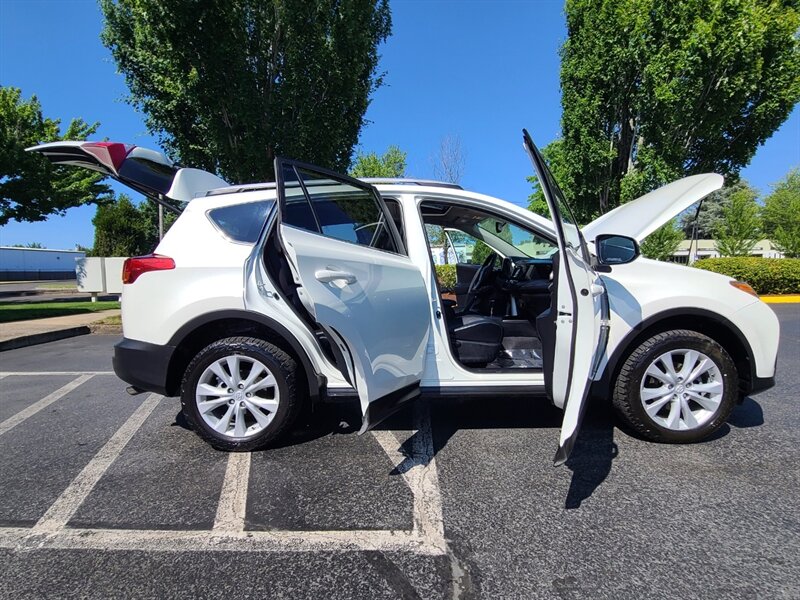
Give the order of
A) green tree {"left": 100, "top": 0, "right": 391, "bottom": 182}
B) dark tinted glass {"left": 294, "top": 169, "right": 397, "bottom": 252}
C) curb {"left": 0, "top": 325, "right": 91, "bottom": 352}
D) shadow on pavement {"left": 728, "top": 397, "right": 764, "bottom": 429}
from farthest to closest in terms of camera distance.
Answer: green tree {"left": 100, "top": 0, "right": 391, "bottom": 182}, curb {"left": 0, "top": 325, "right": 91, "bottom": 352}, shadow on pavement {"left": 728, "top": 397, "right": 764, "bottom": 429}, dark tinted glass {"left": 294, "top": 169, "right": 397, "bottom": 252}

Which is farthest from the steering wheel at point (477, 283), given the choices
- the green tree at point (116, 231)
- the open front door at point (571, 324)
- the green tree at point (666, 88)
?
the green tree at point (116, 231)

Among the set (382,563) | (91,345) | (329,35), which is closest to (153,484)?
(382,563)

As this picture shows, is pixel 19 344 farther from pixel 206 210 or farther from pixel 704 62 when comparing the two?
pixel 704 62

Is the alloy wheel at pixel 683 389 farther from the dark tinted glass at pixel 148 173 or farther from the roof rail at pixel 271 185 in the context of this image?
the dark tinted glass at pixel 148 173

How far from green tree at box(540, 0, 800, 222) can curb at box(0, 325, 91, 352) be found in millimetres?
13700

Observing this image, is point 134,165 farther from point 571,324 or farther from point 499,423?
point 499,423

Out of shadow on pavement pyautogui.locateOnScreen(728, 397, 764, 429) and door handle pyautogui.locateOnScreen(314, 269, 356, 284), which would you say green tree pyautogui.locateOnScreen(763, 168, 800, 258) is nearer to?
shadow on pavement pyautogui.locateOnScreen(728, 397, 764, 429)

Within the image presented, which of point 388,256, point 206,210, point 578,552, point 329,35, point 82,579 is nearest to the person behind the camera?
point 82,579

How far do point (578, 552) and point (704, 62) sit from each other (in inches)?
552

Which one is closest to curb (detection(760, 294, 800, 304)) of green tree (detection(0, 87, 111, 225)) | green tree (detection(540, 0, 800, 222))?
green tree (detection(540, 0, 800, 222))

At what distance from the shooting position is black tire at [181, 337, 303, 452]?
3113 mm

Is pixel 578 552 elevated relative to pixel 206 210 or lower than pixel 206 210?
lower

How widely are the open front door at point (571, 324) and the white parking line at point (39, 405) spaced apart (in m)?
4.24

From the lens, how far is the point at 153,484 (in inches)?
110
